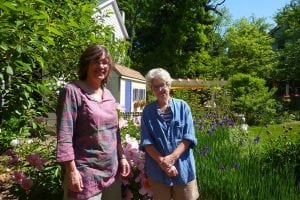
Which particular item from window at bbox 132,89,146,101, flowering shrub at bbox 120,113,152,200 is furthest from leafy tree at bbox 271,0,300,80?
flowering shrub at bbox 120,113,152,200

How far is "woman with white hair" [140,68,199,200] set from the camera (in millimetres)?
3359

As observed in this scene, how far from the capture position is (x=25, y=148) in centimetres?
536

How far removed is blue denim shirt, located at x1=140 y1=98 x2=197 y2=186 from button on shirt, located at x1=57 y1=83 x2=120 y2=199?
0.50 metres

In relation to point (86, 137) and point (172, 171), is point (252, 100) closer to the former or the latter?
point (172, 171)

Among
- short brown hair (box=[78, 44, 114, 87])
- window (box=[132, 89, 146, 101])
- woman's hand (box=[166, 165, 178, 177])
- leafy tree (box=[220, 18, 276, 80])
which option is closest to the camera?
short brown hair (box=[78, 44, 114, 87])

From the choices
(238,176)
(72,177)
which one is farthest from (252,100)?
(72,177)

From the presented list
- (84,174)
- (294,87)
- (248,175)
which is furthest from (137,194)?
(294,87)

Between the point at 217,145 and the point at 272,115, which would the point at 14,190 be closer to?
the point at 217,145

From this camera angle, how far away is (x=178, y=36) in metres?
33.9

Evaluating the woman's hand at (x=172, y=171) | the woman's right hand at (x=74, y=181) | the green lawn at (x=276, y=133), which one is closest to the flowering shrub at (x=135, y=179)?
the woman's hand at (x=172, y=171)

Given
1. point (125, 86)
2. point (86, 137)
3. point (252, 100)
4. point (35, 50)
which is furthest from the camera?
point (125, 86)

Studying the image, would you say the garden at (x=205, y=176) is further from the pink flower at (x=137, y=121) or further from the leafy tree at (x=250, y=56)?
the leafy tree at (x=250, y=56)

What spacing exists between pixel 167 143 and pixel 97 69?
85 centimetres

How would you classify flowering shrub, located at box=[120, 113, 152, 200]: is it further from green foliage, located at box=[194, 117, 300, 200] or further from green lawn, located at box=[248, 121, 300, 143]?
green lawn, located at box=[248, 121, 300, 143]
